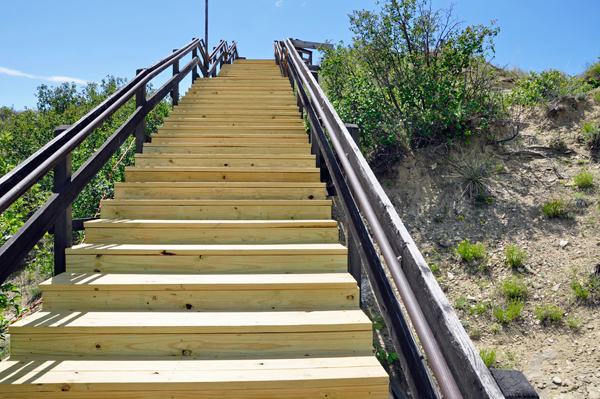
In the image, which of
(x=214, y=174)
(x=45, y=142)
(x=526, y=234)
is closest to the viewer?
(x=214, y=174)

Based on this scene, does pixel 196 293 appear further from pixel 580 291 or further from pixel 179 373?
pixel 580 291

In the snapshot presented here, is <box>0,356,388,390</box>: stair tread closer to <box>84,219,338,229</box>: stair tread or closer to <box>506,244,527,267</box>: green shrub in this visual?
<box>84,219,338,229</box>: stair tread

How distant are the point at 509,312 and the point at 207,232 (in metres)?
3.56

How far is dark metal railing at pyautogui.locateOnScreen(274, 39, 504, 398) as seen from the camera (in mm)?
1015

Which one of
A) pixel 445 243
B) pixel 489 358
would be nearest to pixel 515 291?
pixel 489 358

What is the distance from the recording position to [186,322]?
2.01m

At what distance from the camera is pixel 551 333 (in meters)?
3.90

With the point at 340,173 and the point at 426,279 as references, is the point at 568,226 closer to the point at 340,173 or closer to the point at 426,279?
the point at 340,173

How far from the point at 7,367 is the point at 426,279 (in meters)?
2.09

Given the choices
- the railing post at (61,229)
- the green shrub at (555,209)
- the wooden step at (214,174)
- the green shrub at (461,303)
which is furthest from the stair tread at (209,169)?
the green shrub at (555,209)

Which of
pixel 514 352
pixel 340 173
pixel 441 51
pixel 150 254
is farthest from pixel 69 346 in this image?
pixel 441 51

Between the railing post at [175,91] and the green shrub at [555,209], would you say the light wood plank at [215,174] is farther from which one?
the green shrub at [555,209]

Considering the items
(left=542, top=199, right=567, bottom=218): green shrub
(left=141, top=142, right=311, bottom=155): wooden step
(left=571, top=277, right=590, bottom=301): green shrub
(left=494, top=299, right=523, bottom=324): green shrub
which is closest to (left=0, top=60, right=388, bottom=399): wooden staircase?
(left=141, top=142, right=311, bottom=155): wooden step

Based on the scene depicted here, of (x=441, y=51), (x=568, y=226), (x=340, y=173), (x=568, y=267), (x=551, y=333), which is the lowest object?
(x=551, y=333)
